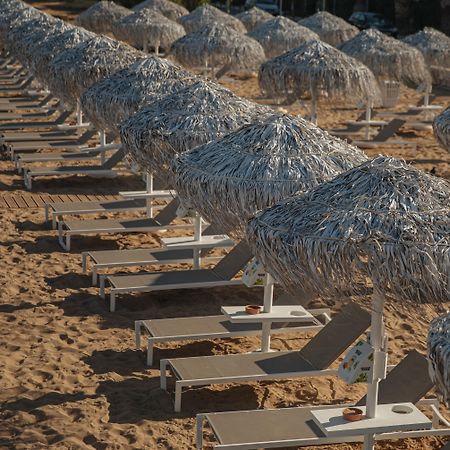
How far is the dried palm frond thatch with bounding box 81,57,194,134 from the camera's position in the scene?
12031mm

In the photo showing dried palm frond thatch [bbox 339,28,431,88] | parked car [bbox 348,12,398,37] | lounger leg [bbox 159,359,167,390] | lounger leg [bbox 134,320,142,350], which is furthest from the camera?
parked car [bbox 348,12,398,37]

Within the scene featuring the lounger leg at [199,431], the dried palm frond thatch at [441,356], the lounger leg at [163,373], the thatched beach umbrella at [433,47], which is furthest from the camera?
the thatched beach umbrella at [433,47]

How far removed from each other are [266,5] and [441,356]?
4365 centimetres

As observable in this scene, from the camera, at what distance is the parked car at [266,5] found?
1825 inches

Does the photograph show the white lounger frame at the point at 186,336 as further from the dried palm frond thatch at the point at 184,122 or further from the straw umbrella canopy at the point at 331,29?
the straw umbrella canopy at the point at 331,29

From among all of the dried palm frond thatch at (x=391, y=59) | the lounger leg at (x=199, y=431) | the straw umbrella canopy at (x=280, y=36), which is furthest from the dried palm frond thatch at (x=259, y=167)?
the straw umbrella canopy at (x=280, y=36)

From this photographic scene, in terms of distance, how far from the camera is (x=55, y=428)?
22.9 feet

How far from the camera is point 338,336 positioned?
24.2 feet

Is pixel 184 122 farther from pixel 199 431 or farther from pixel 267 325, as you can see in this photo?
pixel 199 431

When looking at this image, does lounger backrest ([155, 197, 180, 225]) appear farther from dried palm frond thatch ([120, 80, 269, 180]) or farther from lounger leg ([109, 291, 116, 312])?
lounger leg ([109, 291, 116, 312])

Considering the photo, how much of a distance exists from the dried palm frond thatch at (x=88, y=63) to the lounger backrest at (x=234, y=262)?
5.89 m

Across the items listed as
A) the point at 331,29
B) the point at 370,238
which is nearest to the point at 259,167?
the point at 370,238

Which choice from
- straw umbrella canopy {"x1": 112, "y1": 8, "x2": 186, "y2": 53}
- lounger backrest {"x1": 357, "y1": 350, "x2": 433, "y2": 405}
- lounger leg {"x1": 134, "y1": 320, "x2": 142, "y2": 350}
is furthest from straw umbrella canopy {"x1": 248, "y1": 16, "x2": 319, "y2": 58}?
lounger backrest {"x1": 357, "y1": 350, "x2": 433, "y2": 405}

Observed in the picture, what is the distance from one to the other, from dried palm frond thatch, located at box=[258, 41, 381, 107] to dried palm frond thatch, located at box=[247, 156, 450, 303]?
1043cm
